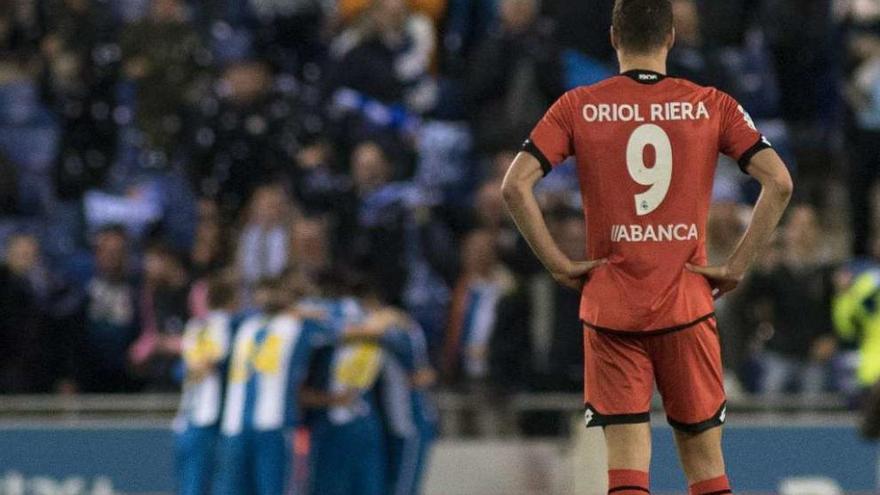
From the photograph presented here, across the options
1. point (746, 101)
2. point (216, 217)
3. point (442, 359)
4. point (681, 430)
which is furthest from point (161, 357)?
point (681, 430)

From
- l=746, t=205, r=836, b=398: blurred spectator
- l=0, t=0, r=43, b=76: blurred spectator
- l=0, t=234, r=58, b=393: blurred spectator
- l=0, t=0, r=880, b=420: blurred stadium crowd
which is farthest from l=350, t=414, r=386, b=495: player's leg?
l=0, t=0, r=43, b=76: blurred spectator

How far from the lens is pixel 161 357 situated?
15367 millimetres

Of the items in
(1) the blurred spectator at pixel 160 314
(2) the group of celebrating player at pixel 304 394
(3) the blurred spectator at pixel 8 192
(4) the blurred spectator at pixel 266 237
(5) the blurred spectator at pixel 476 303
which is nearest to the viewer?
(2) the group of celebrating player at pixel 304 394

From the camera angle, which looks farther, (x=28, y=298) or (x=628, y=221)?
(x=28, y=298)

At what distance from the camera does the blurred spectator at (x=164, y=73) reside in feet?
52.9

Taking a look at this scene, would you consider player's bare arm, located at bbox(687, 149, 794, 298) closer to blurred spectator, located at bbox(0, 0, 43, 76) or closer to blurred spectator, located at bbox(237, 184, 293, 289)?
blurred spectator, located at bbox(237, 184, 293, 289)

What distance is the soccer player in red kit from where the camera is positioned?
7.19 meters

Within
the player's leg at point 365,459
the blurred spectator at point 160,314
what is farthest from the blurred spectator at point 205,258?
the player's leg at point 365,459

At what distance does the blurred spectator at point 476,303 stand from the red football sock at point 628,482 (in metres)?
7.24

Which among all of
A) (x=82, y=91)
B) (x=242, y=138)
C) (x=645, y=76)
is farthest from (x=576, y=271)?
(x=82, y=91)

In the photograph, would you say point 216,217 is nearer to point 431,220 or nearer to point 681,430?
point 431,220

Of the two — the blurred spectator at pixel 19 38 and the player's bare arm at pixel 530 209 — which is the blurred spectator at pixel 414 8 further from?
the player's bare arm at pixel 530 209

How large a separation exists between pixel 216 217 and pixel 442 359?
203cm

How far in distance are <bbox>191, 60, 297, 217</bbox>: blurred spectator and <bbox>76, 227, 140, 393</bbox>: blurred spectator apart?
825 millimetres
